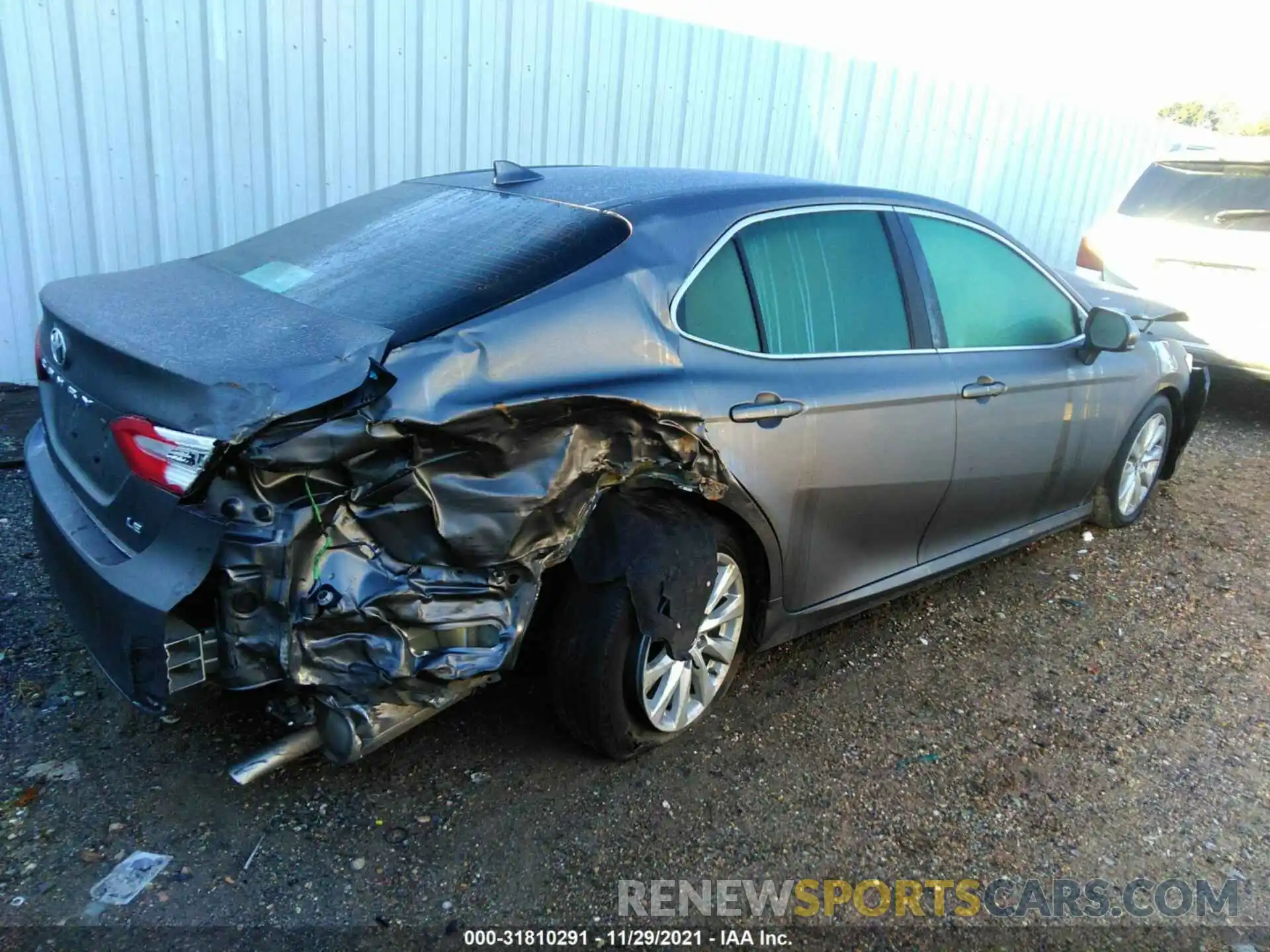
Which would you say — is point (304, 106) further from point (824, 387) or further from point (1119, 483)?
point (1119, 483)

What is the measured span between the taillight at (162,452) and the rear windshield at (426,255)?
0.53 metres

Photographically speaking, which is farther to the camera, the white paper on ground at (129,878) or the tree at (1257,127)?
the tree at (1257,127)

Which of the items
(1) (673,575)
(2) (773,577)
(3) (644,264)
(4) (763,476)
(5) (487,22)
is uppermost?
(5) (487,22)

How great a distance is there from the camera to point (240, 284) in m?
2.89

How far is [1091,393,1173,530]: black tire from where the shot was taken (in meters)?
4.70

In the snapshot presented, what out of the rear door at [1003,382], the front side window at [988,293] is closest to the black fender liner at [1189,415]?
the rear door at [1003,382]

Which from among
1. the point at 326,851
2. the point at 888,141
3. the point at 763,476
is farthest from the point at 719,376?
the point at 888,141

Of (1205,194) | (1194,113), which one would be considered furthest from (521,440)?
(1194,113)

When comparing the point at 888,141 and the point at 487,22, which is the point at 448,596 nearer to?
the point at 487,22

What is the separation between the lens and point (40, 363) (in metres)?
2.87

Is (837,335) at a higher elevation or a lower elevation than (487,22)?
lower

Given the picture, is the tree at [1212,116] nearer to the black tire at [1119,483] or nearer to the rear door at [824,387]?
the black tire at [1119,483]

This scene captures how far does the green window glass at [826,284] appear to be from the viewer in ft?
9.84

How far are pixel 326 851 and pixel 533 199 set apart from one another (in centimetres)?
202
